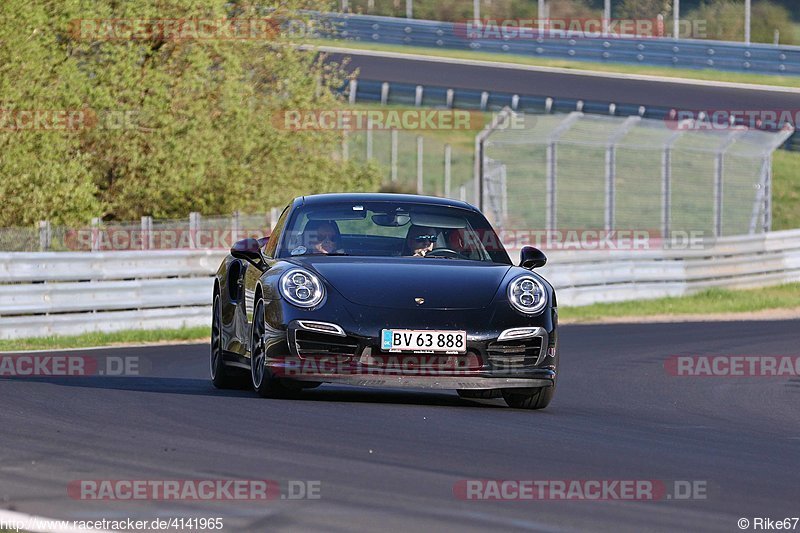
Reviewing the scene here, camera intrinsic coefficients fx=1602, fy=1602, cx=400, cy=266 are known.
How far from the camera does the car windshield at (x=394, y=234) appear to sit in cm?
1029

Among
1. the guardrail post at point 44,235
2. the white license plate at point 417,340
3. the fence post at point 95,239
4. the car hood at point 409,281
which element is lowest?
the fence post at point 95,239

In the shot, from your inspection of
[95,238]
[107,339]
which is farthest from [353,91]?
[107,339]

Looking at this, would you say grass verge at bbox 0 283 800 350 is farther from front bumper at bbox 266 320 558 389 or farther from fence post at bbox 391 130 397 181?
fence post at bbox 391 130 397 181

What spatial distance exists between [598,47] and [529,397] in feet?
120

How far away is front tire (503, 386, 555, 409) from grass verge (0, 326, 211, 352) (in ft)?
24.2

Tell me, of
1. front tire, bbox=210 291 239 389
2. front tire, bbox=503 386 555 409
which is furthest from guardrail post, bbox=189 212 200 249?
front tire, bbox=503 386 555 409

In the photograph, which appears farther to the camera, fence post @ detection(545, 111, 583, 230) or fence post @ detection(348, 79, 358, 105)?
fence post @ detection(348, 79, 358, 105)

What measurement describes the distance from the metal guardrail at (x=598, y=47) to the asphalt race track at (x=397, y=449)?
2673cm

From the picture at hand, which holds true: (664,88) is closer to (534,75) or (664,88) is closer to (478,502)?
(534,75)

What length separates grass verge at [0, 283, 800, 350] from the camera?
17.9 metres

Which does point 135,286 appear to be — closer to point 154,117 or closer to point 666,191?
point 154,117

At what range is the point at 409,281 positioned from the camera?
9.47 m

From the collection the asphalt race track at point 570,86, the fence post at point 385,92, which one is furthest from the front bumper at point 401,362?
the fence post at point 385,92

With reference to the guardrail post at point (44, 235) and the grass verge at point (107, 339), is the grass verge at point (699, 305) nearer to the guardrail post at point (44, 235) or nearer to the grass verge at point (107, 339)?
the grass verge at point (107, 339)
